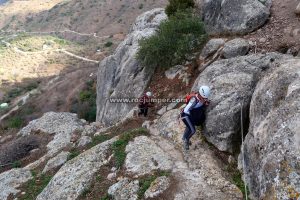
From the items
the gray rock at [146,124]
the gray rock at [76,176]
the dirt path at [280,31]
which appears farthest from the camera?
the dirt path at [280,31]

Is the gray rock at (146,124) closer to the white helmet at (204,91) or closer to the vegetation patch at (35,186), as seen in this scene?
the white helmet at (204,91)

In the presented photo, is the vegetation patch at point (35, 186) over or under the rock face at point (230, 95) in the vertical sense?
under

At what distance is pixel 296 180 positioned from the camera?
27.4 ft

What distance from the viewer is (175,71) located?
21828mm

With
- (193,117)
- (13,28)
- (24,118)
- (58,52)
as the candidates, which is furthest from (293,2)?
(13,28)

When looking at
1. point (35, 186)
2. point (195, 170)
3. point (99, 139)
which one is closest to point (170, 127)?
point (195, 170)

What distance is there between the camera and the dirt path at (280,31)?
728 inches

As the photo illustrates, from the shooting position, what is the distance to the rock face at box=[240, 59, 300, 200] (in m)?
8.62

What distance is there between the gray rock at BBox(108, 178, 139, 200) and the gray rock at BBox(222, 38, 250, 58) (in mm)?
9146

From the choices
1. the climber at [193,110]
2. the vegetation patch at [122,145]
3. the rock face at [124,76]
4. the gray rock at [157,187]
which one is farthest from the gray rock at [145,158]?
the rock face at [124,76]

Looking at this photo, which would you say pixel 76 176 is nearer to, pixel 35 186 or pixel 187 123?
pixel 35 186

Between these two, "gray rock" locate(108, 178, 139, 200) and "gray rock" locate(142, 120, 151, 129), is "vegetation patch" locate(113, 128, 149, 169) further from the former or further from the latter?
"gray rock" locate(142, 120, 151, 129)

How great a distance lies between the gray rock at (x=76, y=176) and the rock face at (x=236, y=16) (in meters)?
10.7

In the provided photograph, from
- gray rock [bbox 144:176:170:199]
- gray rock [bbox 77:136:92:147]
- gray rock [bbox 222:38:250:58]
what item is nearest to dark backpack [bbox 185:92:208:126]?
gray rock [bbox 144:176:170:199]
